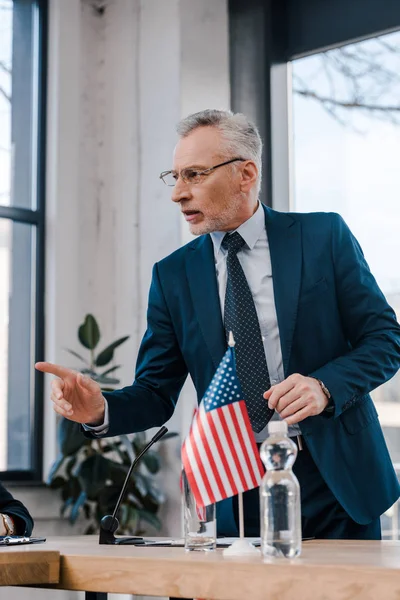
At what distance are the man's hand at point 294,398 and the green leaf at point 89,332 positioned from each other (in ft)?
7.75

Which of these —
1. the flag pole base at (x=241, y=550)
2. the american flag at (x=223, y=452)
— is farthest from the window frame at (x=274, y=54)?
the flag pole base at (x=241, y=550)

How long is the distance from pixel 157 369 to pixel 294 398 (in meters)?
0.66

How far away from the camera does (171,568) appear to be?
137cm

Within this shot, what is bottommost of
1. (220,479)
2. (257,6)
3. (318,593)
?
(318,593)

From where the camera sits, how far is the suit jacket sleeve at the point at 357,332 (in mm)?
1937

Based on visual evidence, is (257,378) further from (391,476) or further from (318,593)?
(318,593)

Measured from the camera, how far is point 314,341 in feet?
7.14

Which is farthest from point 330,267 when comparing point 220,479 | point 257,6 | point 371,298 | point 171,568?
point 257,6

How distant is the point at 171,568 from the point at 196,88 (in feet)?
10.1

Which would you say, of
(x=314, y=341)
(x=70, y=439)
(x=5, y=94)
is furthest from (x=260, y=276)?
(x=5, y=94)

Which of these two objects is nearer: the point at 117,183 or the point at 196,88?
the point at 196,88

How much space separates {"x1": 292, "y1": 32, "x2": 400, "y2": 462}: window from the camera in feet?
12.2

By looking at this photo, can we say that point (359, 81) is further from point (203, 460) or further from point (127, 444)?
point (203, 460)

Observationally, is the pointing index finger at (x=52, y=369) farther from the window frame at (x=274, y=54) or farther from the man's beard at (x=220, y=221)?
the window frame at (x=274, y=54)
